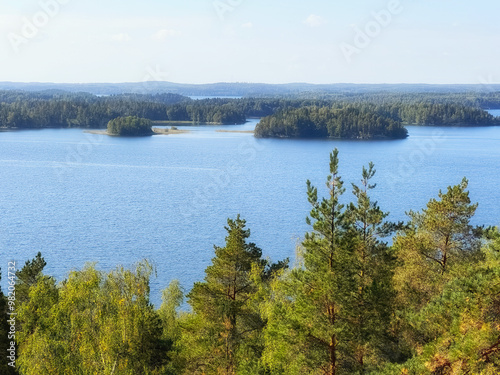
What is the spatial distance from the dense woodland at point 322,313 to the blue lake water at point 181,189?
15339mm

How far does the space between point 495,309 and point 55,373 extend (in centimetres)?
951

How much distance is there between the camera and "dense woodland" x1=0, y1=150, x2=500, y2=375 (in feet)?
34.2

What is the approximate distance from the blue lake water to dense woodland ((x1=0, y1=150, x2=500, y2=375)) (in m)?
15.3

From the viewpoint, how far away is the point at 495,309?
9.45 metres

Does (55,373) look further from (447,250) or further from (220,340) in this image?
(447,250)

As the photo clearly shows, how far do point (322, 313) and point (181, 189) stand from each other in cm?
4804

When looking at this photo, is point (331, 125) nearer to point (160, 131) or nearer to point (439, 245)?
point (160, 131)

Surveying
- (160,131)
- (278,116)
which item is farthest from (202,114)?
(278,116)

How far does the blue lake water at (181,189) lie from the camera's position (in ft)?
124

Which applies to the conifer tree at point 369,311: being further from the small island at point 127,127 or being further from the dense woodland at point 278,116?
the small island at point 127,127

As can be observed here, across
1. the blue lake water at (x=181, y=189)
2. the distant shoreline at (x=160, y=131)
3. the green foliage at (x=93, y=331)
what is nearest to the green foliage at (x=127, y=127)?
the distant shoreline at (x=160, y=131)

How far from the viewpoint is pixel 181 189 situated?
5897 cm

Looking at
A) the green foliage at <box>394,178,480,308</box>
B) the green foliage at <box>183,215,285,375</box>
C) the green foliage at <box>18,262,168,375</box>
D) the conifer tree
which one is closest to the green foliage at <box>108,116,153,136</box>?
the green foliage at <box>18,262,168,375</box>

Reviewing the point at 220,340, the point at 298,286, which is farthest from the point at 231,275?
the point at 298,286
